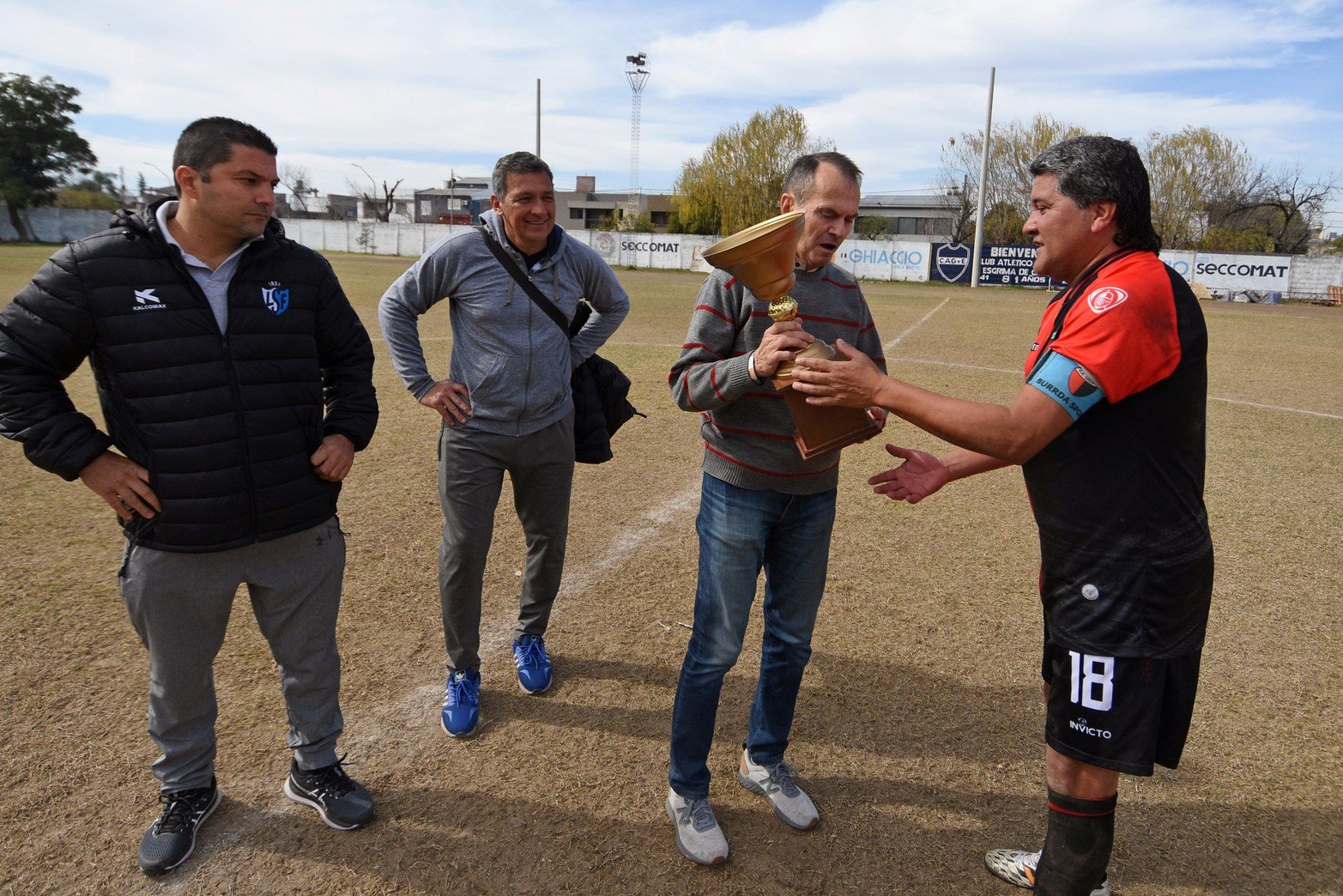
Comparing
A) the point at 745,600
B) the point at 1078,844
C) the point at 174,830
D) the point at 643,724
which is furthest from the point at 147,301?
the point at 1078,844

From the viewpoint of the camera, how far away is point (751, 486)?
8.99 ft

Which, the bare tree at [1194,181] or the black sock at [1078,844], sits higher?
the bare tree at [1194,181]

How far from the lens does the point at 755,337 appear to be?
274cm

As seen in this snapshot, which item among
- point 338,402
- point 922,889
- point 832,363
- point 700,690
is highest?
point 832,363

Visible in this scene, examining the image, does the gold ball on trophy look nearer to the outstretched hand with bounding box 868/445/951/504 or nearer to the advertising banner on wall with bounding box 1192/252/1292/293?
the outstretched hand with bounding box 868/445/951/504

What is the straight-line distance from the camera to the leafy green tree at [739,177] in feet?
172

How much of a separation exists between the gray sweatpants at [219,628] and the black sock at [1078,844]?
228cm

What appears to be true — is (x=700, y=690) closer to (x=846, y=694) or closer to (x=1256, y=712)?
(x=846, y=694)

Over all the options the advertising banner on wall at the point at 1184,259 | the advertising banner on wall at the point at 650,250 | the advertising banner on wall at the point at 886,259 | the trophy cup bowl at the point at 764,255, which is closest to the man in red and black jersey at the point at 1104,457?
the trophy cup bowl at the point at 764,255

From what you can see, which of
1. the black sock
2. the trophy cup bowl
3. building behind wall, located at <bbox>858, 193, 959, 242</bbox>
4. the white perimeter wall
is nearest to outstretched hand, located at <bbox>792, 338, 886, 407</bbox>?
the trophy cup bowl

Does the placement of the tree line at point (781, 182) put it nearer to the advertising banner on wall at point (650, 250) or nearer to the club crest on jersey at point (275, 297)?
the advertising banner on wall at point (650, 250)

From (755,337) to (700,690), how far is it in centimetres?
115

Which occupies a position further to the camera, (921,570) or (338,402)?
(921,570)

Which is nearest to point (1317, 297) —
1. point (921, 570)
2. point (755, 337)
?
point (921, 570)
